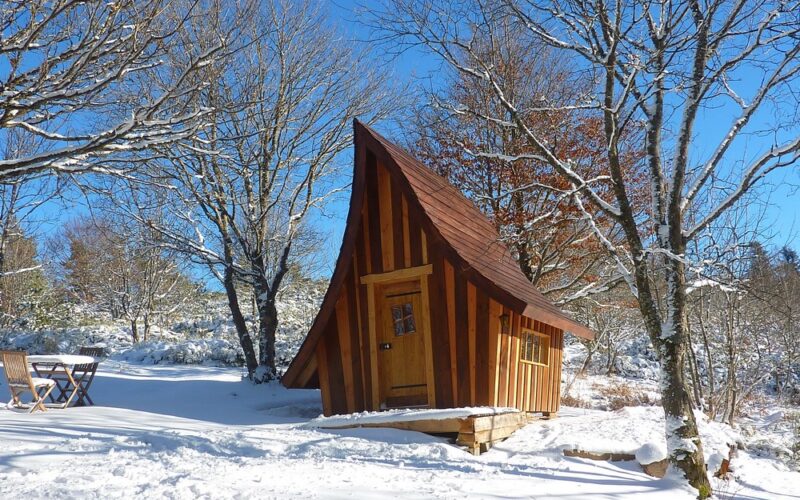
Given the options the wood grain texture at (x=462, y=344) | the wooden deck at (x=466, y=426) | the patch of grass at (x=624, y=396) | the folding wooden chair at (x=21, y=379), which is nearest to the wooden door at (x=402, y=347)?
the wood grain texture at (x=462, y=344)

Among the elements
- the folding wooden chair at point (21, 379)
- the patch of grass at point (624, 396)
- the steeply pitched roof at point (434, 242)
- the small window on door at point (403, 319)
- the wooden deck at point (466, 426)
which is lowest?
the patch of grass at point (624, 396)

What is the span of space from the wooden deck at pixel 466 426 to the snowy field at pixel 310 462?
0.15 metres

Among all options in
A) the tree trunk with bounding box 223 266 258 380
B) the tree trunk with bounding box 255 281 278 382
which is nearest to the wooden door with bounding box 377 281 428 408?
the tree trunk with bounding box 255 281 278 382

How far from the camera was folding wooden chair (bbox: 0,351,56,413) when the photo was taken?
29.6 ft

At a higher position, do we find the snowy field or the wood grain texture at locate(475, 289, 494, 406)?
the wood grain texture at locate(475, 289, 494, 406)

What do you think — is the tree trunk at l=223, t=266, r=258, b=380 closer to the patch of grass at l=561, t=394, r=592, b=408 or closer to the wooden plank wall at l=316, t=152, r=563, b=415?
the wooden plank wall at l=316, t=152, r=563, b=415

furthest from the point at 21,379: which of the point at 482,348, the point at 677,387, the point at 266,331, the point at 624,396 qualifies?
the point at 624,396

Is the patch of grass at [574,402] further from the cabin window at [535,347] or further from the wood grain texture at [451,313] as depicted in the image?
the wood grain texture at [451,313]

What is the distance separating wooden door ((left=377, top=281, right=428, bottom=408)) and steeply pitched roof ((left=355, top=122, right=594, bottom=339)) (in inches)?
43.3

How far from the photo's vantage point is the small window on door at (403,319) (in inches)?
380

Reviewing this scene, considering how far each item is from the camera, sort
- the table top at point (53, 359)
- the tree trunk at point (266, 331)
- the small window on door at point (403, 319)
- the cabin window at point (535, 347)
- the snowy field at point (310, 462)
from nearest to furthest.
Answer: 1. the snowy field at point (310, 462)
2. the small window on door at point (403, 319)
3. the table top at point (53, 359)
4. the cabin window at point (535, 347)
5. the tree trunk at point (266, 331)

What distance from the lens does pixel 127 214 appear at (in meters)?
14.1

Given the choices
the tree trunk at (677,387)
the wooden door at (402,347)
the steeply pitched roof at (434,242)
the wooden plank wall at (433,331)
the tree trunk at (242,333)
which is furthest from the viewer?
the tree trunk at (242,333)

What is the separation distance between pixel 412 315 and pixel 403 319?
0.56 feet
